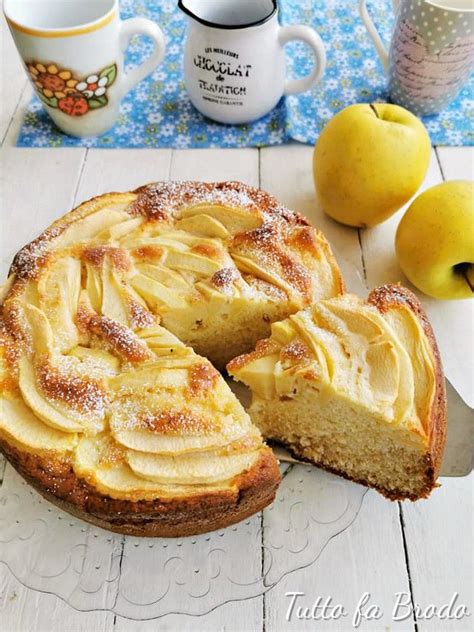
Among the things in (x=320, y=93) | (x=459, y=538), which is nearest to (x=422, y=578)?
(x=459, y=538)

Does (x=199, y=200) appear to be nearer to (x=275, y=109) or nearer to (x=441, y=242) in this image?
(x=441, y=242)

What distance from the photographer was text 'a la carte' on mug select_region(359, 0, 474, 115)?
227cm

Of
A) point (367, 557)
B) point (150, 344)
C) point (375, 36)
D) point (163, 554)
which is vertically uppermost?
point (375, 36)

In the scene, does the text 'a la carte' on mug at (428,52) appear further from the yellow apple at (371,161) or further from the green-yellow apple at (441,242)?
the green-yellow apple at (441,242)

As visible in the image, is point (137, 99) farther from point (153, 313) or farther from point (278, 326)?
point (278, 326)

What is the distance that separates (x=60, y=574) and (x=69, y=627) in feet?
0.40

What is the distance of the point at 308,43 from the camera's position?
2.43 meters

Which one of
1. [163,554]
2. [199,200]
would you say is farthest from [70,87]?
[163,554]

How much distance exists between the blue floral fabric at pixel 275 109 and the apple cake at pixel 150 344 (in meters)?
0.67

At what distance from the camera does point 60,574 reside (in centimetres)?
155

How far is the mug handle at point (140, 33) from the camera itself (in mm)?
2379

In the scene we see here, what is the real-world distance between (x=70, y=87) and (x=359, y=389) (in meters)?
1.56

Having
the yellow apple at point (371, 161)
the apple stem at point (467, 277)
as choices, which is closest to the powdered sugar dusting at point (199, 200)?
the yellow apple at point (371, 161)

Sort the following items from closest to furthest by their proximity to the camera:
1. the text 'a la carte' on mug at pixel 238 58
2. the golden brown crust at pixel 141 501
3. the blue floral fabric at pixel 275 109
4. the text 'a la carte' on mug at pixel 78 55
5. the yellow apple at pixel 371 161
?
the golden brown crust at pixel 141 501 → the yellow apple at pixel 371 161 → the text 'a la carte' on mug at pixel 78 55 → the text 'a la carte' on mug at pixel 238 58 → the blue floral fabric at pixel 275 109
